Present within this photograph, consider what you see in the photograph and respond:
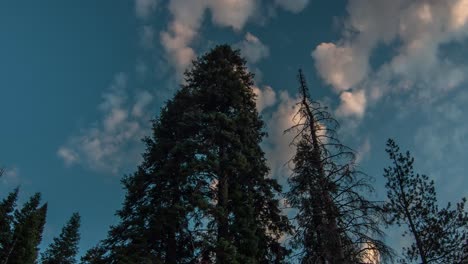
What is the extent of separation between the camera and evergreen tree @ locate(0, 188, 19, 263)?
38.0 meters

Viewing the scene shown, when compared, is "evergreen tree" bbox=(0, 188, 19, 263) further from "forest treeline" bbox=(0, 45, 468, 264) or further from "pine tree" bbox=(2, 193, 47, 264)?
"forest treeline" bbox=(0, 45, 468, 264)

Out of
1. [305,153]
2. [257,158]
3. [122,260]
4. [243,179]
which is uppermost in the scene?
[257,158]

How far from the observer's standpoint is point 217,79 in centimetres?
2056

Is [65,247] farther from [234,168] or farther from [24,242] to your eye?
[234,168]

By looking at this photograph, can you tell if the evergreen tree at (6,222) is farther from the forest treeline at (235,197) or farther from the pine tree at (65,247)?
the forest treeline at (235,197)

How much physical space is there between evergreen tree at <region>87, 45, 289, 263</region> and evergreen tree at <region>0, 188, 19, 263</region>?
27716 mm

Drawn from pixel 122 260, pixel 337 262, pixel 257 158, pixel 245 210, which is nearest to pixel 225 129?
pixel 257 158

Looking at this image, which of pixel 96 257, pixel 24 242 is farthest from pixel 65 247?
pixel 96 257

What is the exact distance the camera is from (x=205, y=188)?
17.3m

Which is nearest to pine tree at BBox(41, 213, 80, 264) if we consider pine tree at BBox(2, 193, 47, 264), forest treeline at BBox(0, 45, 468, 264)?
pine tree at BBox(2, 193, 47, 264)

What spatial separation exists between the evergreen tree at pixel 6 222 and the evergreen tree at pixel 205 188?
27.7m

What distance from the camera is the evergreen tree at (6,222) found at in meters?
38.0

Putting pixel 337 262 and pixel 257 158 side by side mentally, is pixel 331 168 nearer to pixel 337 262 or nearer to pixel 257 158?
pixel 337 262

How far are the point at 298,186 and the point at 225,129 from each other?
663 cm
